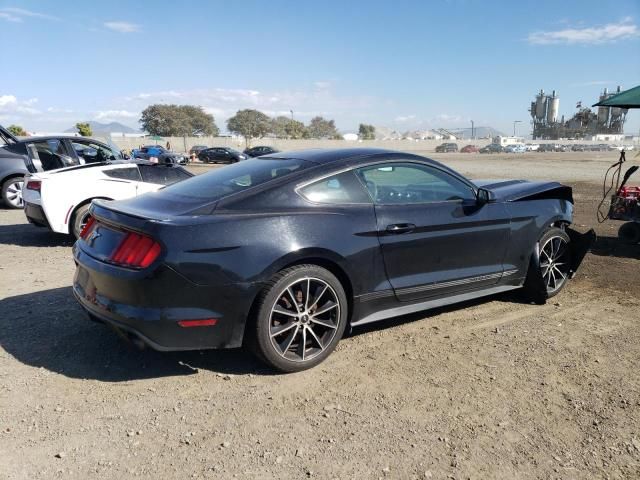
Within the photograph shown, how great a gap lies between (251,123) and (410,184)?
364 feet

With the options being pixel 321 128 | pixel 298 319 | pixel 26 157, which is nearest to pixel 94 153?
pixel 26 157

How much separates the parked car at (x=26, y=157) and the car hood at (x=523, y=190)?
29.9ft

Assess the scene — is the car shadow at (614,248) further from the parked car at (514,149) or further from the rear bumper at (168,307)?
the parked car at (514,149)

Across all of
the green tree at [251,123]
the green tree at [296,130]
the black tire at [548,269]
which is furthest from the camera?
the green tree at [296,130]

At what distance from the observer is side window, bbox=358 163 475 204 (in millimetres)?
4113

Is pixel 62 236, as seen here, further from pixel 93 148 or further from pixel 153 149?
pixel 153 149

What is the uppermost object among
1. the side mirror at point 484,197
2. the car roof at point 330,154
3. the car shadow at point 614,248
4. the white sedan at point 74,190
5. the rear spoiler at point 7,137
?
the rear spoiler at point 7,137

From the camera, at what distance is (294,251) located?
11.3ft

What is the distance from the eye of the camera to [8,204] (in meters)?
11.5

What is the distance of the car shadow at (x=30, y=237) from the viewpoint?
792 centimetres

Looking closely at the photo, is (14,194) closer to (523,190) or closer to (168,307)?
(168,307)

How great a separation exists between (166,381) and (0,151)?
10.0 meters

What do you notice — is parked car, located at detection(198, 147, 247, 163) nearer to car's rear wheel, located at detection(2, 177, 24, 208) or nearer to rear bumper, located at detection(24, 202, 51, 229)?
car's rear wheel, located at detection(2, 177, 24, 208)

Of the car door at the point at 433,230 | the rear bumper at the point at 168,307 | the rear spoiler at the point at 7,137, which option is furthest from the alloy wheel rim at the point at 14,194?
the car door at the point at 433,230
